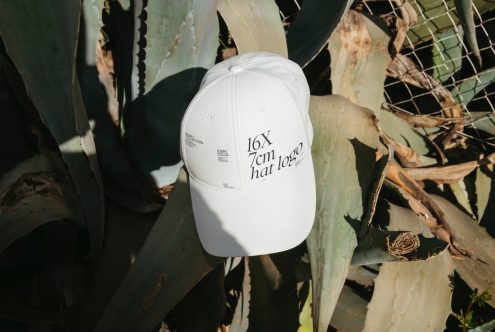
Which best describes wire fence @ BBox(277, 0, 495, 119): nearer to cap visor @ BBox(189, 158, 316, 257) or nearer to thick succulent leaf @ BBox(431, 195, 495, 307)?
thick succulent leaf @ BBox(431, 195, 495, 307)

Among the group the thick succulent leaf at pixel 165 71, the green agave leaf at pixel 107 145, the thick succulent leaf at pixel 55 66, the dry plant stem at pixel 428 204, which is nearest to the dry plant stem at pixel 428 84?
the dry plant stem at pixel 428 204

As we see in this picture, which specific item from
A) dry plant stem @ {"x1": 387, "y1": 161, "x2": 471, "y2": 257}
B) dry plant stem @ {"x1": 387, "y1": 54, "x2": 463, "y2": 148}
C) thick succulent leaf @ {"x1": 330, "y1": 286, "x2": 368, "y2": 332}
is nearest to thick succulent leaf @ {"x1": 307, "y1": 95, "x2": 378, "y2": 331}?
dry plant stem @ {"x1": 387, "y1": 161, "x2": 471, "y2": 257}

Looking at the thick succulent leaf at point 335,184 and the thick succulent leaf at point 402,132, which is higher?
the thick succulent leaf at point 335,184

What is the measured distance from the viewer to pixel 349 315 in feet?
4.10

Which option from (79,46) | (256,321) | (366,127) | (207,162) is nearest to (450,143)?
(366,127)

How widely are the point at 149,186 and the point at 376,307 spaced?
46 cm

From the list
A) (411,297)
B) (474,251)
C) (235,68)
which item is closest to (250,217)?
(235,68)

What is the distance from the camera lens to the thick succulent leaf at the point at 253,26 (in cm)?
108

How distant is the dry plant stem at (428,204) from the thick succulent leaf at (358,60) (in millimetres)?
138

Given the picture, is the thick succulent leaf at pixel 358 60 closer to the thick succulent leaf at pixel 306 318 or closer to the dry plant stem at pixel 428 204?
the dry plant stem at pixel 428 204

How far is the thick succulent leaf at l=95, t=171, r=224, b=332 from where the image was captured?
39.6 inches

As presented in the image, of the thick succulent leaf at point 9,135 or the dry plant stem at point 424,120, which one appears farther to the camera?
the dry plant stem at point 424,120

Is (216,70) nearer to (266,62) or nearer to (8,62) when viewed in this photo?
(266,62)

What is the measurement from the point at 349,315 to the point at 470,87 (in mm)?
674
